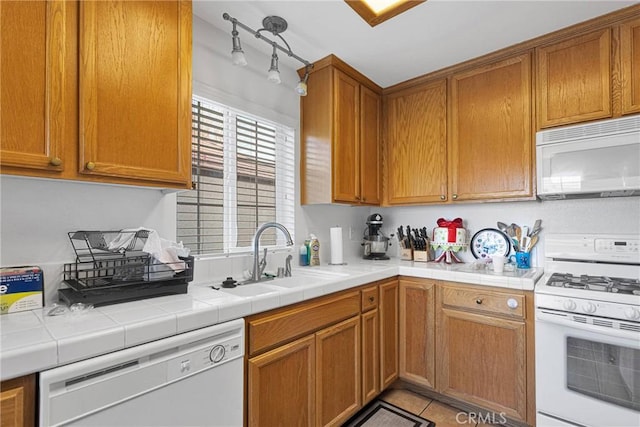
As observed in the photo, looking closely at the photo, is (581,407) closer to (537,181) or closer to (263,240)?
(537,181)

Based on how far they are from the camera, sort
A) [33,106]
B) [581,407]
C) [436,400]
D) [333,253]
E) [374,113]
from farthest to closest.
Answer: [374,113], [333,253], [436,400], [581,407], [33,106]

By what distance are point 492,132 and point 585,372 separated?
1.55 m

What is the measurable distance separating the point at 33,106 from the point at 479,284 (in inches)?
90.8

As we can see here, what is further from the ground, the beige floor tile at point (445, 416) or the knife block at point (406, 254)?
the knife block at point (406, 254)

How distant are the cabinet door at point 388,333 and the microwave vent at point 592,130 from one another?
1.38 metres

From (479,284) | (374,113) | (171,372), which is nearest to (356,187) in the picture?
(374,113)

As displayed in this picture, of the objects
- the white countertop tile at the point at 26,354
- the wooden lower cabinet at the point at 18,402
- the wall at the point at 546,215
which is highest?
the wall at the point at 546,215

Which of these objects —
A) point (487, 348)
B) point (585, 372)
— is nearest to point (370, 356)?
point (487, 348)

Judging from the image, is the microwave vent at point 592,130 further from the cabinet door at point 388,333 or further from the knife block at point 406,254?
the cabinet door at point 388,333

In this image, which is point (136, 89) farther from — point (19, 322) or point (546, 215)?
point (546, 215)

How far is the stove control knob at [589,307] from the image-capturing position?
59.2 inches

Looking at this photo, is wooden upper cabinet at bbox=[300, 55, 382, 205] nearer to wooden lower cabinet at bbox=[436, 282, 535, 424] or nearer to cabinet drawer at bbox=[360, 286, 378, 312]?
cabinet drawer at bbox=[360, 286, 378, 312]

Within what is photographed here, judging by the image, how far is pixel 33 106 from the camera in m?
1.02

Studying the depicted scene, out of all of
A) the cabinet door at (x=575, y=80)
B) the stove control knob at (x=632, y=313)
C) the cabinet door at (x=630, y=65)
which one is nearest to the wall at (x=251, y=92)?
the cabinet door at (x=575, y=80)
